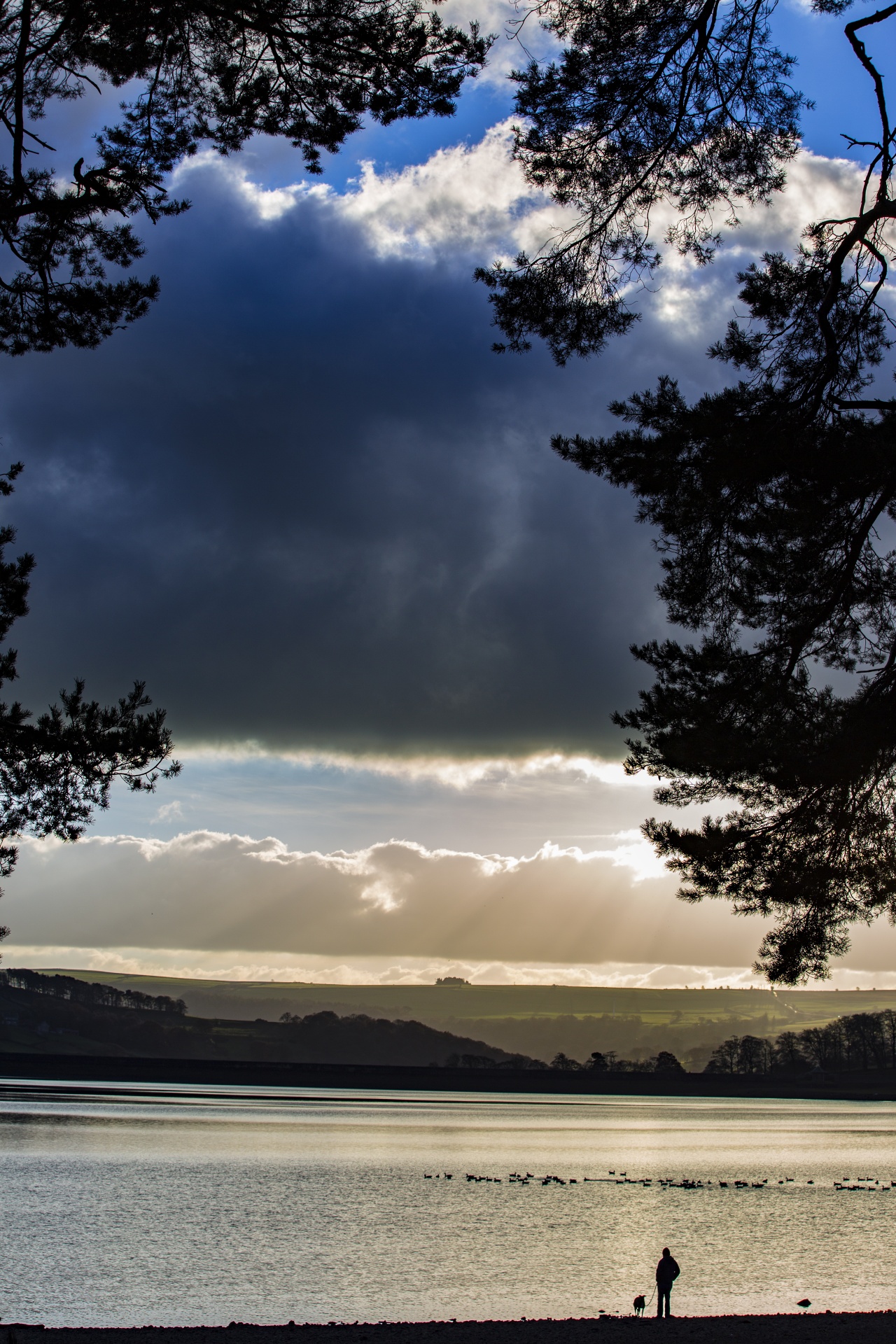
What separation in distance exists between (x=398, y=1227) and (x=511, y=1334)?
22.9 meters

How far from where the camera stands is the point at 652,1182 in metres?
48.2

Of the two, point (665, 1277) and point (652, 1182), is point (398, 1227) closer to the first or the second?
point (665, 1277)

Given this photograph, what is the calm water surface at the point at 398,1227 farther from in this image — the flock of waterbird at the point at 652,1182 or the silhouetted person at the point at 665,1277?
the silhouetted person at the point at 665,1277

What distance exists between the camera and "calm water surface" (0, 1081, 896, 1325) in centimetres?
2062

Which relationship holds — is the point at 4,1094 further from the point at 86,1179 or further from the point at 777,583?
the point at 777,583

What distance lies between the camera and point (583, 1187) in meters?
44.6

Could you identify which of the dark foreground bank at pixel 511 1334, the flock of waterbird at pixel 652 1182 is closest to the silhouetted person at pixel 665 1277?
the dark foreground bank at pixel 511 1334

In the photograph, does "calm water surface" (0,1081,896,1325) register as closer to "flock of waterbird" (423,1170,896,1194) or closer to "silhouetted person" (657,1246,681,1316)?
"flock of waterbird" (423,1170,896,1194)

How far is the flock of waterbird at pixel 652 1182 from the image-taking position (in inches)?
1813

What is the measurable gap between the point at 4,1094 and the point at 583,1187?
3556 inches

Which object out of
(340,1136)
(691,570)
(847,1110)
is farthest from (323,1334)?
(847,1110)

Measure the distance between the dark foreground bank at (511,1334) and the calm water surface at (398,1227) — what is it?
7.76 metres

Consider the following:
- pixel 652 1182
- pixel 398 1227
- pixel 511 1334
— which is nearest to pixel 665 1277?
pixel 511 1334

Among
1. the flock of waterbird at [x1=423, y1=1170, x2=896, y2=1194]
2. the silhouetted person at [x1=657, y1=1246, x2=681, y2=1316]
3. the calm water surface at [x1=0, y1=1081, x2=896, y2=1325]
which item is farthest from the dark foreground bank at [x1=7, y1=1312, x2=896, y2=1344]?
the flock of waterbird at [x1=423, y1=1170, x2=896, y2=1194]
